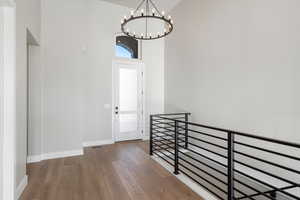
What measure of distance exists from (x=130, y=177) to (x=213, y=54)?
312 centimetres

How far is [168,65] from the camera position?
18.1 ft

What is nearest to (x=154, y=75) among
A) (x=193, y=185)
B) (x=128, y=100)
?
(x=128, y=100)

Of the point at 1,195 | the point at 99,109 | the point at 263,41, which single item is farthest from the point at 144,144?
the point at 263,41

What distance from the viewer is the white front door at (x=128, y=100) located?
5.15 metres

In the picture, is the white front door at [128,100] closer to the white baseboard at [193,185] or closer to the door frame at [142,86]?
the door frame at [142,86]

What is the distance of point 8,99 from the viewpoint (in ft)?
6.53

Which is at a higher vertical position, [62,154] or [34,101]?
[34,101]

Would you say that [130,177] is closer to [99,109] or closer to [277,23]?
[99,109]

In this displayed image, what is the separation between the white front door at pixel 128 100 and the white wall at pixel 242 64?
1363 millimetres

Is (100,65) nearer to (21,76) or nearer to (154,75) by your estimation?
(154,75)

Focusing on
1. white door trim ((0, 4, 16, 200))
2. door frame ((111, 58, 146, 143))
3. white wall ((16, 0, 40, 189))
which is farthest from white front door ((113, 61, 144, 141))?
white door trim ((0, 4, 16, 200))

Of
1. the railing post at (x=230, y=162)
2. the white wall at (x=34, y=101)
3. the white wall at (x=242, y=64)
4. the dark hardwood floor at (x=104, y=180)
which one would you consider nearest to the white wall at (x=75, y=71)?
the white wall at (x=34, y=101)

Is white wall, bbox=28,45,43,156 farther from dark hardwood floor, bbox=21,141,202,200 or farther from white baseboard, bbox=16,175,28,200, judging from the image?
white baseboard, bbox=16,175,28,200

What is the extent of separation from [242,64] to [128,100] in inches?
132
